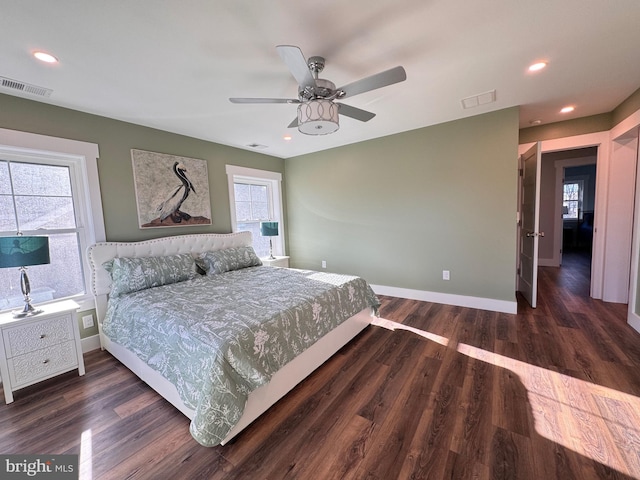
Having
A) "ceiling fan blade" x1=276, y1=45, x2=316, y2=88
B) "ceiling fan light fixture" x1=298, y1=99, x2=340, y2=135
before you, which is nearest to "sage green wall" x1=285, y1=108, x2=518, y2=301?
"ceiling fan light fixture" x1=298, y1=99, x2=340, y2=135

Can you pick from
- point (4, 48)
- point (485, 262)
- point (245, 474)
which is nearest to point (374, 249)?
point (485, 262)

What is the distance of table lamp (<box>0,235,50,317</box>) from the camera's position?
192cm

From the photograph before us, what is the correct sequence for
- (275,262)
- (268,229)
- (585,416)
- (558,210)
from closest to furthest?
1. (585,416)
2. (268,229)
3. (275,262)
4. (558,210)

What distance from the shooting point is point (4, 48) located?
1.69m

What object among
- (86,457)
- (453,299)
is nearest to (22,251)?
(86,457)

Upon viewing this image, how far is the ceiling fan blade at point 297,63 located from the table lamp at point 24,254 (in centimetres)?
231

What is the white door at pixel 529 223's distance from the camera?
3219mm

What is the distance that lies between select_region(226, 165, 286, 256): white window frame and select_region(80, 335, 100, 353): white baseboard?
6.84 feet

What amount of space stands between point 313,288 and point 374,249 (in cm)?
202

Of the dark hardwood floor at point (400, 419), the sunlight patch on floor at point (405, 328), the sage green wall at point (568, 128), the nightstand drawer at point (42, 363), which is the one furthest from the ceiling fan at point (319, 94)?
the sage green wall at point (568, 128)

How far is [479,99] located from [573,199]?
7.95m
